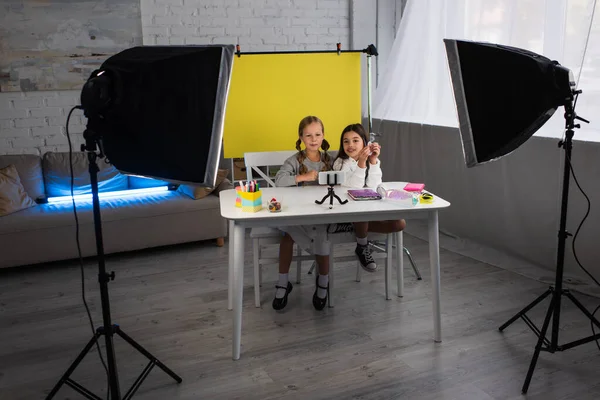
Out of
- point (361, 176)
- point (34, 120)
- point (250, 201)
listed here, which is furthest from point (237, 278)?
point (34, 120)

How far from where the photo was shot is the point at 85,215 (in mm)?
3930

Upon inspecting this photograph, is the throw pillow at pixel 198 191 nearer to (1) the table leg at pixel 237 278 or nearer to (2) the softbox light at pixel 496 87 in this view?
(1) the table leg at pixel 237 278

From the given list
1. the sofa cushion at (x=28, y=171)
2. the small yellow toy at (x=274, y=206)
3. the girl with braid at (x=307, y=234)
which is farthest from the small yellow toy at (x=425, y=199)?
the sofa cushion at (x=28, y=171)

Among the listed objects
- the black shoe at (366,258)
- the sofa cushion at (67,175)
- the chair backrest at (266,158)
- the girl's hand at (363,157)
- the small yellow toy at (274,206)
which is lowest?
the black shoe at (366,258)

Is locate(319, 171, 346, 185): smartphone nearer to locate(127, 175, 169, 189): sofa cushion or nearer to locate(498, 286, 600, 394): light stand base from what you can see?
locate(498, 286, 600, 394): light stand base

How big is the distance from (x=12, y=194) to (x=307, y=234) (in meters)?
2.19

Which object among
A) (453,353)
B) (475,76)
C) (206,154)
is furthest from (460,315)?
(206,154)

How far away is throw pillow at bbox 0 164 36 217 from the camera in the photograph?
3.84 metres

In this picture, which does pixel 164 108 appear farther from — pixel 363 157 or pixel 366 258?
pixel 366 258

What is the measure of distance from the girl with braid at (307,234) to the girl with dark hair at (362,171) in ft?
0.44

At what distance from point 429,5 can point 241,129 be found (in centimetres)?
174

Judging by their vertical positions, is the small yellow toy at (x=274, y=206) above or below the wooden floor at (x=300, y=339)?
above

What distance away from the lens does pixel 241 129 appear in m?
3.88

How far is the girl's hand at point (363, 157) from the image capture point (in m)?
2.98
